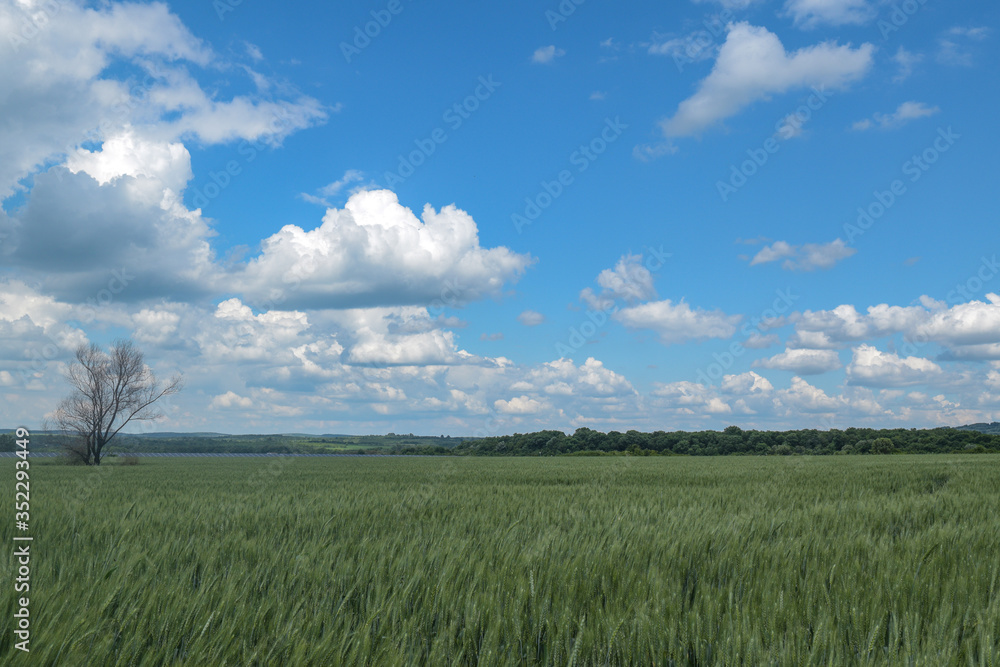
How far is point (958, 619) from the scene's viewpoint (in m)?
2.85

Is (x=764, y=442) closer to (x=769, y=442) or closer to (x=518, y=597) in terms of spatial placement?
(x=769, y=442)

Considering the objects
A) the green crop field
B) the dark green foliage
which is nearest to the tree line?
the dark green foliage

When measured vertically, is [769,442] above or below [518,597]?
below

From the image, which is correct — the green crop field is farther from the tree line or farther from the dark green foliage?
the dark green foliage

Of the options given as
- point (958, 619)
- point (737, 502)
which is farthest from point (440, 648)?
point (737, 502)

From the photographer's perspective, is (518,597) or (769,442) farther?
(769,442)

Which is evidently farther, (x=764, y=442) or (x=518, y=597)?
(x=764, y=442)

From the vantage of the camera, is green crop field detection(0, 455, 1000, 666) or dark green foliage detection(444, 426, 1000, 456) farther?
dark green foliage detection(444, 426, 1000, 456)

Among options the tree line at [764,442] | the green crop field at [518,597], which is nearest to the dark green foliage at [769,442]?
the tree line at [764,442]

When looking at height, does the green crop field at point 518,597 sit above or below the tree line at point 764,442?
above

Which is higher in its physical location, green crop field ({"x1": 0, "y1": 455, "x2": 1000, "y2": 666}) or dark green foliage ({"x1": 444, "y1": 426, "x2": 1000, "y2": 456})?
green crop field ({"x1": 0, "y1": 455, "x2": 1000, "y2": 666})

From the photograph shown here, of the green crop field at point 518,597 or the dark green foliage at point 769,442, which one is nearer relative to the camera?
the green crop field at point 518,597

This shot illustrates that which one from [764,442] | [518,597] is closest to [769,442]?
[764,442]

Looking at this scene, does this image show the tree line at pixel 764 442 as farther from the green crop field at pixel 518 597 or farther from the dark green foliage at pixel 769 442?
the green crop field at pixel 518 597
